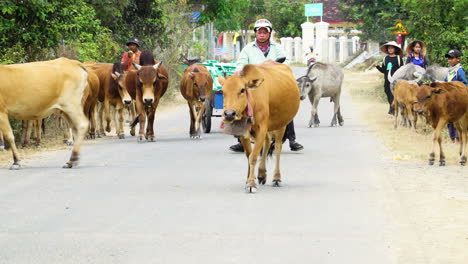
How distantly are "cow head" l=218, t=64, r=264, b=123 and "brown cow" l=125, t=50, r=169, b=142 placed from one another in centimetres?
746

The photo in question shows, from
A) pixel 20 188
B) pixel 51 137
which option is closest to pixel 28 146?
pixel 51 137

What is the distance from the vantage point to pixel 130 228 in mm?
8930

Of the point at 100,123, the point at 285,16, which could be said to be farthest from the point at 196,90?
the point at 285,16

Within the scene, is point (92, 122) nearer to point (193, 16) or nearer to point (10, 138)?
point (10, 138)

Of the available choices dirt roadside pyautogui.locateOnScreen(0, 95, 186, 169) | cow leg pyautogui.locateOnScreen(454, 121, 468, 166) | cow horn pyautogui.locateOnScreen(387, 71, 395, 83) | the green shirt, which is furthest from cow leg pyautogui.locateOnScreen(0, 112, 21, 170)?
cow horn pyautogui.locateOnScreen(387, 71, 395, 83)

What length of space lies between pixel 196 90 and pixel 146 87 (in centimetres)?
148

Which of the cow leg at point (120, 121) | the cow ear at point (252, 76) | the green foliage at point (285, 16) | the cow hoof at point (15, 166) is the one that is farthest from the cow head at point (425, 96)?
the green foliage at point (285, 16)

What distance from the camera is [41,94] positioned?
1416cm

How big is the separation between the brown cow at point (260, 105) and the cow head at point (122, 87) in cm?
748

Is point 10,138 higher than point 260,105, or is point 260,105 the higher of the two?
point 260,105

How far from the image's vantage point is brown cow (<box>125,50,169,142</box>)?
18578 millimetres

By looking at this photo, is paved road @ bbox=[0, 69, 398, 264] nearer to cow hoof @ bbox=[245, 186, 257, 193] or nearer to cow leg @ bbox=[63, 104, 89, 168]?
cow hoof @ bbox=[245, 186, 257, 193]

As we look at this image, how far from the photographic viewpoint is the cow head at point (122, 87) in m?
19.7

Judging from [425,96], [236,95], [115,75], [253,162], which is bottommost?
[253,162]
